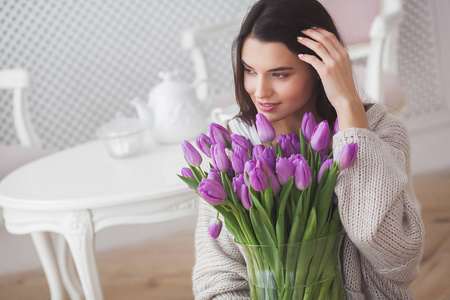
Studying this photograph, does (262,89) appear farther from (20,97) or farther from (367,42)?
(367,42)

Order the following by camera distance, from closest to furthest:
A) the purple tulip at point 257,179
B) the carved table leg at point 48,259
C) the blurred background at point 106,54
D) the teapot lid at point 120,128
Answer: the purple tulip at point 257,179 → the teapot lid at point 120,128 → the carved table leg at point 48,259 → the blurred background at point 106,54

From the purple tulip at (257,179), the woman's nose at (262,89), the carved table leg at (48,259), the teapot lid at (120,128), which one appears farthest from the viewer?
the carved table leg at (48,259)

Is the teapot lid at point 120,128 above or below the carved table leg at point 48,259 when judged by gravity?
above

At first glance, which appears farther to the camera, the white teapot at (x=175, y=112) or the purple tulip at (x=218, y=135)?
the white teapot at (x=175, y=112)

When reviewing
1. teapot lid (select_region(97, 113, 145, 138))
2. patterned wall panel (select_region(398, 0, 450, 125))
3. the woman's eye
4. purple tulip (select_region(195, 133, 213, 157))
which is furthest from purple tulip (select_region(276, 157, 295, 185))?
patterned wall panel (select_region(398, 0, 450, 125))

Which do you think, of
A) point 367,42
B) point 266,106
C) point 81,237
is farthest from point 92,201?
point 367,42

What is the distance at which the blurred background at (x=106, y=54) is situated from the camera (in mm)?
2400

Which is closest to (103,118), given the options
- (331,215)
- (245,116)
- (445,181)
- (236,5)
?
(236,5)

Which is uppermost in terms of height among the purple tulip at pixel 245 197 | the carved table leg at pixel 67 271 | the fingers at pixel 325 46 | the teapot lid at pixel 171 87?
the fingers at pixel 325 46

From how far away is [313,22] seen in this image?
0.79 meters

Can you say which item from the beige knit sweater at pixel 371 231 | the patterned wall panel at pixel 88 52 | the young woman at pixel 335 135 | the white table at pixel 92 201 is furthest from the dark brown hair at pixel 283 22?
the patterned wall panel at pixel 88 52

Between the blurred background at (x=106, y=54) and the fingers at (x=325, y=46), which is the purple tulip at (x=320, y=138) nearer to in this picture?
the fingers at (x=325, y=46)

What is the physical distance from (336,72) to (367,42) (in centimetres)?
169

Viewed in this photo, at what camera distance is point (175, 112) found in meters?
1.57
